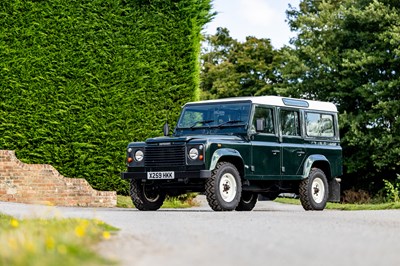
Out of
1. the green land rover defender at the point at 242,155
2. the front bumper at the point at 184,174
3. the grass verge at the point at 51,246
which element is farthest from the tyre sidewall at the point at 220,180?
the grass verge at the point at 51,246

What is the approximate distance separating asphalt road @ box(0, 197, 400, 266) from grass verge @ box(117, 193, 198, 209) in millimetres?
6984

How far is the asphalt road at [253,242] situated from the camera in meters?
6.84

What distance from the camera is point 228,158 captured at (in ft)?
50.3

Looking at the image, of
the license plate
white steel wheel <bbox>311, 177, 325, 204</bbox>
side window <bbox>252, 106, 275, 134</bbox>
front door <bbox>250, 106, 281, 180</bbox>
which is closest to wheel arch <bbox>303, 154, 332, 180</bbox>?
white steel wheel <bbox>311, 177, 325, 204</bbox>

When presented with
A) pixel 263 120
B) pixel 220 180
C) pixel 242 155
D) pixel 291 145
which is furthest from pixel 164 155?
pixel 291 145

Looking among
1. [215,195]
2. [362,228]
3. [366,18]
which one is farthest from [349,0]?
[362,228]

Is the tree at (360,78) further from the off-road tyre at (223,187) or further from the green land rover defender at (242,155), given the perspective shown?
the off-road tyre at (223,187)

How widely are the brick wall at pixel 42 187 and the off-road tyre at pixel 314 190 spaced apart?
4.43m

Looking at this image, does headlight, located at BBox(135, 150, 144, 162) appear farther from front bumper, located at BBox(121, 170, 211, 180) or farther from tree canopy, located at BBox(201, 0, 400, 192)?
tree canopy, located at BBox(201, 0, 400, 192)

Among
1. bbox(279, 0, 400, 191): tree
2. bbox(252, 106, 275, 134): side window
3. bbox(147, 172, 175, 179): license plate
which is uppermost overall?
bbox(279, 0, 400, 191): tree

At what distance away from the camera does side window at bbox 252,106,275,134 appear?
51.2 ft

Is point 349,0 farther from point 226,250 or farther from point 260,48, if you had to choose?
point 226,250

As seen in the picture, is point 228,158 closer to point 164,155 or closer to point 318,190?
point 164,155

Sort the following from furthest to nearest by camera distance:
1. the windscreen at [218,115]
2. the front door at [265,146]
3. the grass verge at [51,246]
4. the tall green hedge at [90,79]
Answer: the tall green hedge at [90,79], the windscreen at [218,115], the front door at [265,146], the grass verge at [51,246]
